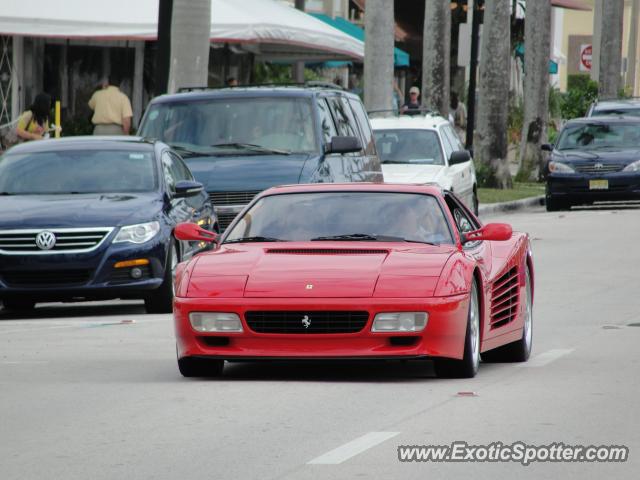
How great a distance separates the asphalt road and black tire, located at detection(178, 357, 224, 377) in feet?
0.35

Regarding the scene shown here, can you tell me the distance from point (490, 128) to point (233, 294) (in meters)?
29.0

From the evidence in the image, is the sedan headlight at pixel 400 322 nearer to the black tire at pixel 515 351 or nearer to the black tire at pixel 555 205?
the black tire at pixel 515 351

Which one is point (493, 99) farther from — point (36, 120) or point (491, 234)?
point (491, 234)

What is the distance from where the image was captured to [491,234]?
11.4 meters

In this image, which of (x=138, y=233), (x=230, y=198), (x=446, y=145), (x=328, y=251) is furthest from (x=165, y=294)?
(x=446, y=145)

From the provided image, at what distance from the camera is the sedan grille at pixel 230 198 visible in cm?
1908

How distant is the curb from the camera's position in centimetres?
3269

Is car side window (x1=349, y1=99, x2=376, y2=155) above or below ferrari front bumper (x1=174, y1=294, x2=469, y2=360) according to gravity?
above

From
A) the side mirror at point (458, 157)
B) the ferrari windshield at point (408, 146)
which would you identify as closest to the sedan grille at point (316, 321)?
the side mirror at point (458, 157)

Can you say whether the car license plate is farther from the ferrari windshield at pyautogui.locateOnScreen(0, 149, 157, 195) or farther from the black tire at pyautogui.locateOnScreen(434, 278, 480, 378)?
the black tire at pyautogui.locateOnScreen(434, 278, 480, 378)

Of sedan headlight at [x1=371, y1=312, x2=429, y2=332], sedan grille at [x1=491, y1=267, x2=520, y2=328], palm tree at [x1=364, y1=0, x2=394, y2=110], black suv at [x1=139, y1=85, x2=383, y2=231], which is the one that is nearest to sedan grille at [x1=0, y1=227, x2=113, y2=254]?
black suv at [x1=139, y1=85, x2=383, y2=231]

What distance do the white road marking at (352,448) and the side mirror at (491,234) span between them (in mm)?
2853

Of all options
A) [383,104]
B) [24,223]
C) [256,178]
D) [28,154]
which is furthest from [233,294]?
[383,104]

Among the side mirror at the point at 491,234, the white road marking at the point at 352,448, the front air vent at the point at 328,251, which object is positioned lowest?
the white road marking at the point at 352,448
